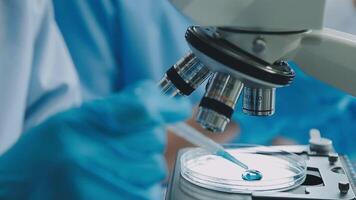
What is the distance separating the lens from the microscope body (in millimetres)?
632

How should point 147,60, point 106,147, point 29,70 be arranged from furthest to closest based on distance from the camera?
point 147,60 → point 29,70 → point 106,147

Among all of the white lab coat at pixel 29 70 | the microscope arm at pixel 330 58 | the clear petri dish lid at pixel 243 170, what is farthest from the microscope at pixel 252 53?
the white lab coat at pixel 29 70

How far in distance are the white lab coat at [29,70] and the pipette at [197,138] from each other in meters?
0.39

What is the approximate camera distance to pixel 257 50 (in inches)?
25.9

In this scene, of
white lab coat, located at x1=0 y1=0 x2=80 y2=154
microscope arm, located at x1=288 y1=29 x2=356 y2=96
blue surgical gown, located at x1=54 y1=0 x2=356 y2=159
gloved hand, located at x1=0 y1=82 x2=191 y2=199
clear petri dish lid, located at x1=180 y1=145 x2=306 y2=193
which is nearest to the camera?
gloved hand, located at x1=0 y1=82 x2=191 y2=199

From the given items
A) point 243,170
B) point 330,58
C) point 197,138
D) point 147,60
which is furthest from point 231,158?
point 147,60

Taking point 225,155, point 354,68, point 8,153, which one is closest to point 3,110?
point 8,153

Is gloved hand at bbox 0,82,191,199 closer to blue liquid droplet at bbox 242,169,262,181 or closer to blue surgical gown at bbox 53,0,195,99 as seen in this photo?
blue liquid droplet at bbox 242,169,262,181

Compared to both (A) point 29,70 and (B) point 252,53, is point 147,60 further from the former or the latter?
(B) point 252,53

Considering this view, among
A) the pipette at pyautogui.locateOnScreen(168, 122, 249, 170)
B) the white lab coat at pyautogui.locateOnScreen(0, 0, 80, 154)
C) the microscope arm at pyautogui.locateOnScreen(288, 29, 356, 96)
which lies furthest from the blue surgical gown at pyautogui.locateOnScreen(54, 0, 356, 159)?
the microscope arm at pyautogui.locateOnScreen(288, 29, 356, 96)

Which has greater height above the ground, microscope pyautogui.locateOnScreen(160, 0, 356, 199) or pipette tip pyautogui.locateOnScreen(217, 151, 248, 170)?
microscope pyautogui.locateOnScreen(160, 0, 356, 199)

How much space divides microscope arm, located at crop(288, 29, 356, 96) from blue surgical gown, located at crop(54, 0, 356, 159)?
70 centimetres

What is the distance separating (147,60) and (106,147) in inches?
33.6

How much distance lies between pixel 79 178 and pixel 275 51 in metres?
0.28
